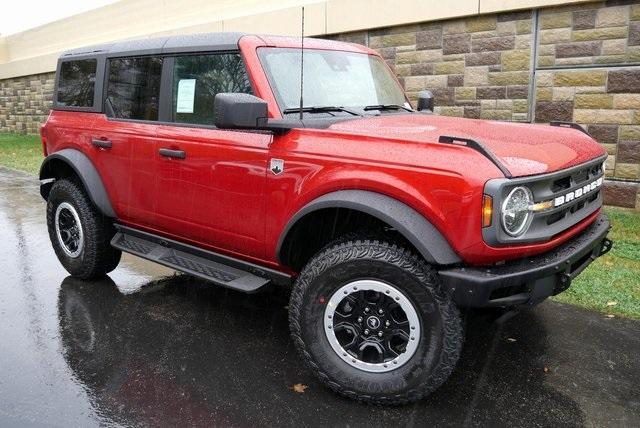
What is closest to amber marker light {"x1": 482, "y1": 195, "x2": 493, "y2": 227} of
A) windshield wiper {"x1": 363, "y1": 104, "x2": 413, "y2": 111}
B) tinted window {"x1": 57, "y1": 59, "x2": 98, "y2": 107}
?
windshield wiper {"x1": 363, "y1": 104, "x2": 413, "y2": 111}

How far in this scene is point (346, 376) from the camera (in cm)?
302

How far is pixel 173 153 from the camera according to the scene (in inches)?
152


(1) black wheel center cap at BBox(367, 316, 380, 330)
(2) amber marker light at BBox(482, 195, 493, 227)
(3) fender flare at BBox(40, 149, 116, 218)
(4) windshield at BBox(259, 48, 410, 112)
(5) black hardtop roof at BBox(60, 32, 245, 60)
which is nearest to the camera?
(2) amber marker light at BBox(482, 195, 493, 227)

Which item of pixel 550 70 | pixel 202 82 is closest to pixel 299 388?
pixel 202 82

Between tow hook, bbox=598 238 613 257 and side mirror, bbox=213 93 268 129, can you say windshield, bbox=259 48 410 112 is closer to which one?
side mirror, bbox=213 93 268 129

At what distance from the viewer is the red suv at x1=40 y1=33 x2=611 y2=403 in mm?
2719

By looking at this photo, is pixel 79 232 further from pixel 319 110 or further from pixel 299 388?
pixel 299 388

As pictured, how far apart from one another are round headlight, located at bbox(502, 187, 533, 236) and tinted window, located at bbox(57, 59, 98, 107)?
3.57m

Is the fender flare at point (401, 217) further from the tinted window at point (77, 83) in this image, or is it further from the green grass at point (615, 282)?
the tinted window at point (77, 83)

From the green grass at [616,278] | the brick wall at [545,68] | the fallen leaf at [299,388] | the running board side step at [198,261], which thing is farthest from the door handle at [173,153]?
the brick wall at [545,68]

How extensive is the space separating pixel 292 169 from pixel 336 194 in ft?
1.14

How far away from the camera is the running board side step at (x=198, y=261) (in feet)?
11.6

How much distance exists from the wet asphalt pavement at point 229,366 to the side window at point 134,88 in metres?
1.48

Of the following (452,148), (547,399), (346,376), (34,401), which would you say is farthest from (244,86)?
(547,399)
